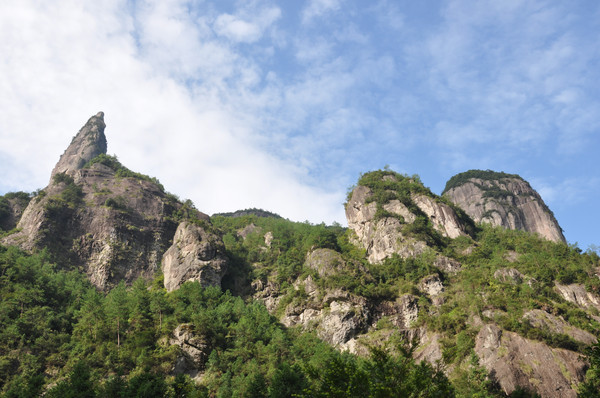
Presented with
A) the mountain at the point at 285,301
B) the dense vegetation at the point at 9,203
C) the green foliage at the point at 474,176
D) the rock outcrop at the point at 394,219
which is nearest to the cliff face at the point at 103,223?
the mountain at the point at 285,301

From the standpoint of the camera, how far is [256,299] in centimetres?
7500

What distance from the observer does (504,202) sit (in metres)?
128

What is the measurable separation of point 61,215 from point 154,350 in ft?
150

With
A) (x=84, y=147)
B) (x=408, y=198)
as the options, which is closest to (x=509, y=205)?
(x=408, y=198)

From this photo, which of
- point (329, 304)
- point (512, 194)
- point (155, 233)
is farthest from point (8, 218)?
point (512, 194)

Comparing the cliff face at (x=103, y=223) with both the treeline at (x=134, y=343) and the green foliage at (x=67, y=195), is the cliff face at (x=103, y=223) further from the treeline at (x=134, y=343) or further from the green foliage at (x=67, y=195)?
the treeline at (x=134, y=343)

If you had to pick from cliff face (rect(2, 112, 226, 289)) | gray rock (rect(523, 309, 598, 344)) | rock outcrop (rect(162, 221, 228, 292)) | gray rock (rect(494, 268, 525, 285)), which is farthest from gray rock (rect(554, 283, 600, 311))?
cliff face (rect(2, 112, 226, 289))

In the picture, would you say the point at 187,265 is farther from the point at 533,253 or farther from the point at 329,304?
the point at 533,253

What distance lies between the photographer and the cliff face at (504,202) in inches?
4820

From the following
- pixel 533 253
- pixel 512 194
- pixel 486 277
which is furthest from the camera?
pixel 512 194

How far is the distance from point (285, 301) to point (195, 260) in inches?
668

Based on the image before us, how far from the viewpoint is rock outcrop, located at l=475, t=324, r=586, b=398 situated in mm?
42531

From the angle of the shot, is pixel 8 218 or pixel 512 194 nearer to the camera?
pixel 8 218

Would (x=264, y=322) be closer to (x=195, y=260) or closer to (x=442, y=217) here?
(x=195, y=260)
